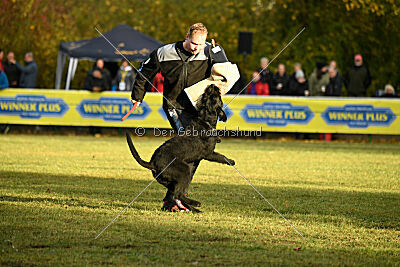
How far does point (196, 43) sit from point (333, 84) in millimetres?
14299

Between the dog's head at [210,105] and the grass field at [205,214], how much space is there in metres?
0.99

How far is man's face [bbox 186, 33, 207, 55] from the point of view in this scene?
750 cm

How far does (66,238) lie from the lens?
607 cm

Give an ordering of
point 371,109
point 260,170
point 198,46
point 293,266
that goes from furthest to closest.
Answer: point 371,109
point 260,170
point 198,46
point 293,266

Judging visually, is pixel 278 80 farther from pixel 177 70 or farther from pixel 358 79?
pixel 177 70

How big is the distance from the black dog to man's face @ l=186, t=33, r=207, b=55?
406 millimetres

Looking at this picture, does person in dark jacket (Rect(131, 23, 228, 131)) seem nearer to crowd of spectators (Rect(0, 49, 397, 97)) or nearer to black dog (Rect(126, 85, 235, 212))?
black dog (Rect(126, 85, 235, 212))

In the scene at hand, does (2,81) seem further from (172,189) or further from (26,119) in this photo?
(172,189)

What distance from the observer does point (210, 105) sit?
757cm

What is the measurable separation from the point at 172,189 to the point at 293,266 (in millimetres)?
2507

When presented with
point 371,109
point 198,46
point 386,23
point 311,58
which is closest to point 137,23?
point 311,58

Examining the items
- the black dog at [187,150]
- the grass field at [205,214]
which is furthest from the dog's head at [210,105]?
the grass field at [205,214]

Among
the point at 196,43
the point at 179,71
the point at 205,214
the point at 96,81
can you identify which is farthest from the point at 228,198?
the point at 96,81

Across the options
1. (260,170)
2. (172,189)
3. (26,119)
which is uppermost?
(172,189)
